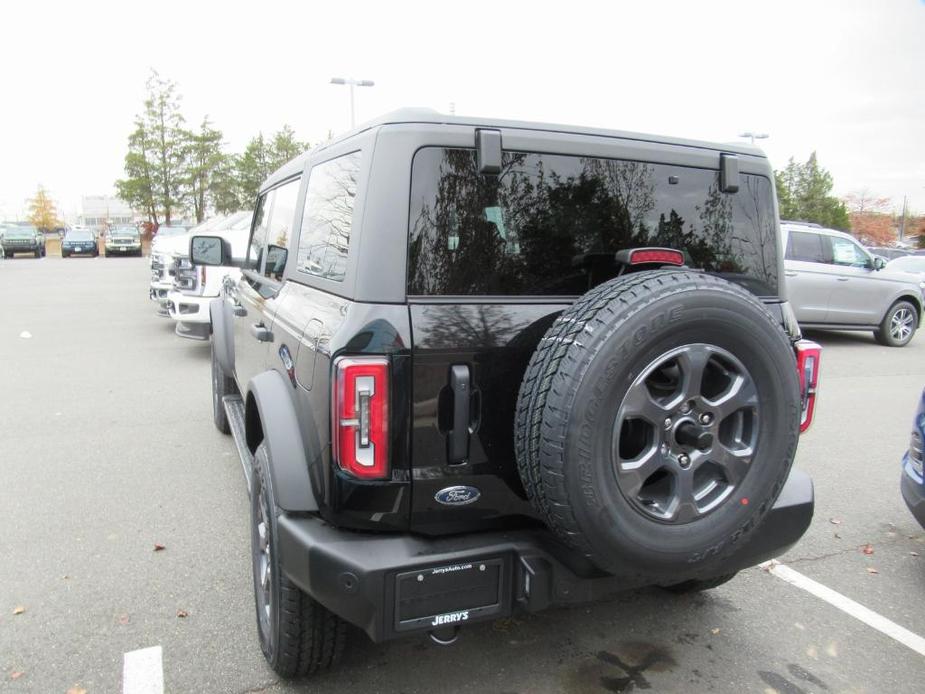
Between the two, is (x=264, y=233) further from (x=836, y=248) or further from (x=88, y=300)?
(x=88, y=300)

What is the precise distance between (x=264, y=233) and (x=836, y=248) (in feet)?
31.0

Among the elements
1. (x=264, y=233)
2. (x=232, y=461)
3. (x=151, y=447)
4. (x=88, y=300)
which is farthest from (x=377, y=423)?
(x=88, y=300)

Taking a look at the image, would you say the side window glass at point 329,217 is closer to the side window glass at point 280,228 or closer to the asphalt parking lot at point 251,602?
the side window glass at point 280,228

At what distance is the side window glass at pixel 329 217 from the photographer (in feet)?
7.70

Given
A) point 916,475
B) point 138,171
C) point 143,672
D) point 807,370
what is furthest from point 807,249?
point 138,171

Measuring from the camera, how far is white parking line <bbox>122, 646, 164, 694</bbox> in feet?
8.30

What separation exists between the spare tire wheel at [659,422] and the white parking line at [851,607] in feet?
4.51

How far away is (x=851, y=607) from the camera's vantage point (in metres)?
3.20

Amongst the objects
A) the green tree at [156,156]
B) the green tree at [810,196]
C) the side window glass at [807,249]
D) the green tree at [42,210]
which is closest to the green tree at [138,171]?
the green tree at [156,156]

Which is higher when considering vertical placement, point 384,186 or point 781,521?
point 384,186

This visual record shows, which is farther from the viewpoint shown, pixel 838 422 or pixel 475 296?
pixel 838 422

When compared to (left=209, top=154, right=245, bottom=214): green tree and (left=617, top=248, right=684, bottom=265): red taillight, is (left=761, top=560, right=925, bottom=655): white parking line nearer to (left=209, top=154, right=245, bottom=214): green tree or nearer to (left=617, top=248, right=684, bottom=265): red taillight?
(left=617, top=248, right=684, bottom=265): red taillight

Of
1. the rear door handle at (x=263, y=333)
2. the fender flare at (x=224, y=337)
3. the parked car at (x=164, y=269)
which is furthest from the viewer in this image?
the parked car at (x=164, y=269)

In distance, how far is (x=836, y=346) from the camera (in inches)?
438
